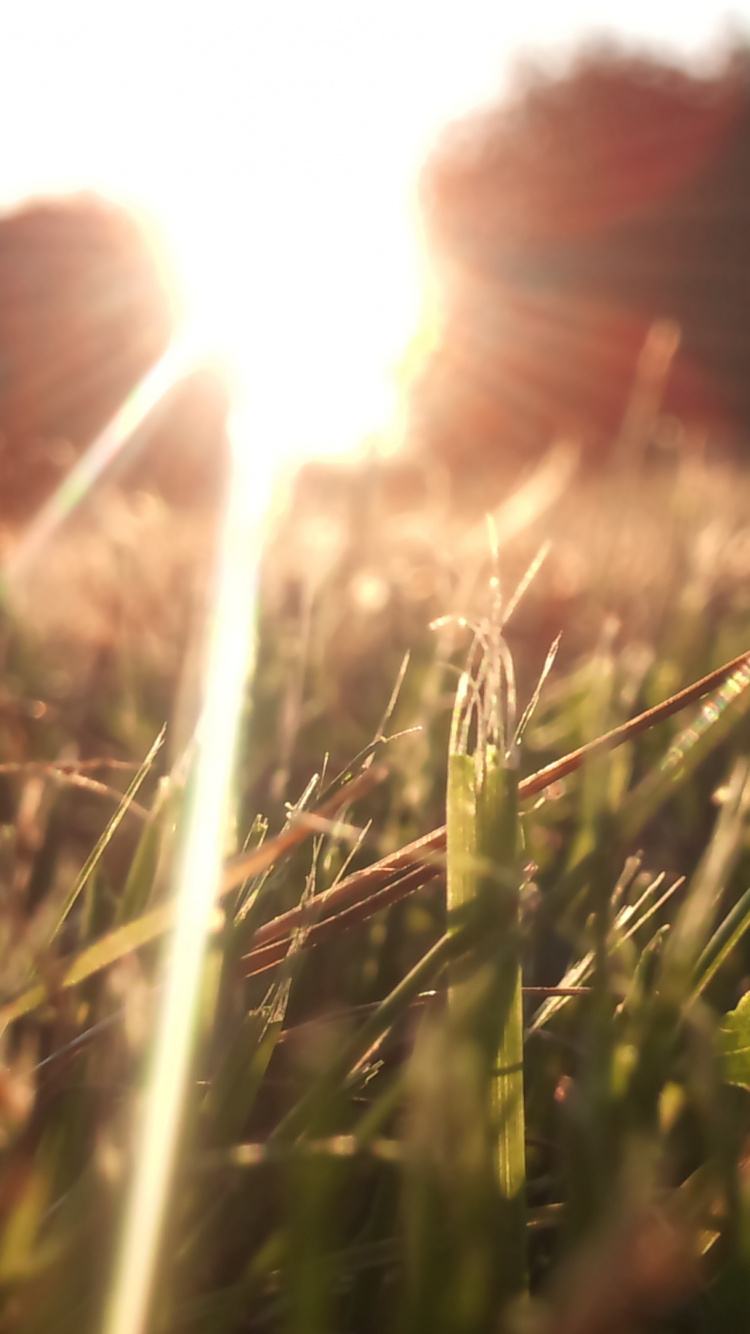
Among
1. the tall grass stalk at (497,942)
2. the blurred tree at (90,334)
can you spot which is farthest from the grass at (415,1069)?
the blurred tree at (90,334)

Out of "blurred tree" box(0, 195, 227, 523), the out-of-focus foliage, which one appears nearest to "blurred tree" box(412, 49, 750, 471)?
"blurred tree" box(0, 195, 227, 523)

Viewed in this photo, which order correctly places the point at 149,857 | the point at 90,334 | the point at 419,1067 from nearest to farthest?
the point at 419,1067 → the point at 149,857 → the point at 90,334

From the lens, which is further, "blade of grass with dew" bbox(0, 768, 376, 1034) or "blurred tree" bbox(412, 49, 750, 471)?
"blurred tree" bbox(412, 49, 750, 471)

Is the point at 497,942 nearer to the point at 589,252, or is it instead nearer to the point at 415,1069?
the point at 415,1069

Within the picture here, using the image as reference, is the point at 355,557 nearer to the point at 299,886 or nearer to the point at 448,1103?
the point at 299,886

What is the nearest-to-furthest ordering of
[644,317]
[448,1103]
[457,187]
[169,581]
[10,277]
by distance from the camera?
[448,1103] < [169,581] < [10,277] < [644,317] < [457,187]

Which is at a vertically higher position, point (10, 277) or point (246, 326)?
point (10, 277)

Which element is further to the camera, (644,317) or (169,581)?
(644,317)

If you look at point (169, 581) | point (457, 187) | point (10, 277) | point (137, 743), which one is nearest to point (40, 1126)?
point (137, 743)

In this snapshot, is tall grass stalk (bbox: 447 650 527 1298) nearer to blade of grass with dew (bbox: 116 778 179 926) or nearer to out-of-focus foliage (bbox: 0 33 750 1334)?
out-of-focus foliage (bbox: 0 33 750 1334)

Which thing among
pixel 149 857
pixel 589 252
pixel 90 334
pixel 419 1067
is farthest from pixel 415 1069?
pixel 589 252

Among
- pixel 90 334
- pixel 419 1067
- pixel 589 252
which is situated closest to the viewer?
pixel 419 1067
